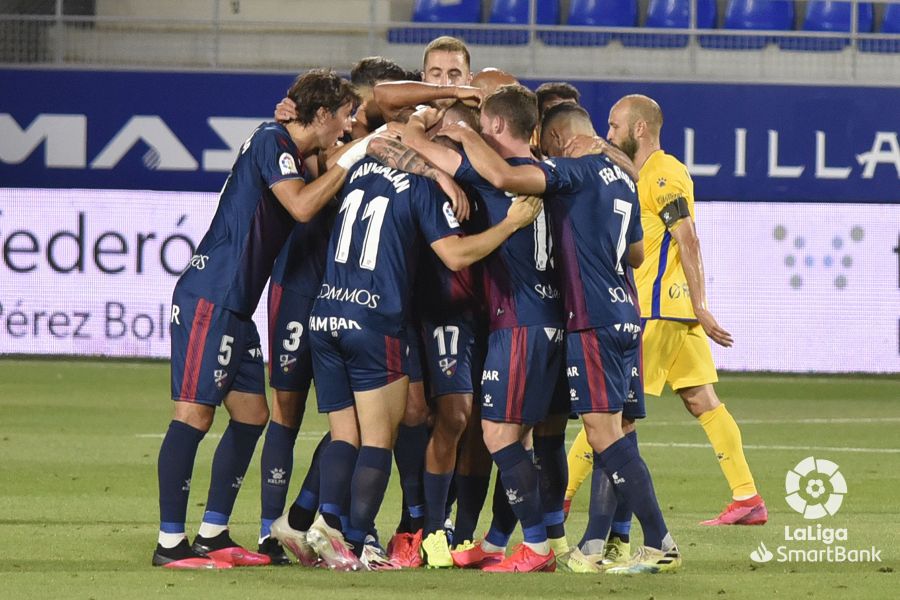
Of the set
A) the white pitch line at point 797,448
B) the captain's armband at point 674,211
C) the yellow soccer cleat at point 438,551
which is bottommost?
the white pitch line at point 797,448

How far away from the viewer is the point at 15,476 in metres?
9.32

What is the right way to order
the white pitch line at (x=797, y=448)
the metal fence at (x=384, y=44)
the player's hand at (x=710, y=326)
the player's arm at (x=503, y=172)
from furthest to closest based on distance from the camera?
the metal fence at (x=384, y=44), the white pitch line at (x=797, y=448), the player's hand at (x=710, y=326), the player's arm at (x=503, y=172)

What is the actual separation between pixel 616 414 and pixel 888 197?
12667mm

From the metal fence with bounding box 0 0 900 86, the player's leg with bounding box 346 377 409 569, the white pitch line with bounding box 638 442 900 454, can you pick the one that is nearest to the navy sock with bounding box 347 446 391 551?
the player's leg with bounding box 346 377 409 569

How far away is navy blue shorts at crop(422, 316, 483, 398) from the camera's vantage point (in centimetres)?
668

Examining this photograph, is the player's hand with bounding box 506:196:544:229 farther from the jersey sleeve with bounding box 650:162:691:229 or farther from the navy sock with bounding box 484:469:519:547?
the jersey sleeve with bounding box 650:162:691:229

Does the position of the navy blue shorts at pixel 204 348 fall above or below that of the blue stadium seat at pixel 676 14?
below

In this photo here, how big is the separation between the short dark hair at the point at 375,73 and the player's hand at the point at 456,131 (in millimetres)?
766

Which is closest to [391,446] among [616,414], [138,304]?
[616,414]

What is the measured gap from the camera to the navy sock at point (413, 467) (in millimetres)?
6867

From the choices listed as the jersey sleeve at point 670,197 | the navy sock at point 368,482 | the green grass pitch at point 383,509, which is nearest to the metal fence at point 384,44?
the green grass pitch at point 383,509

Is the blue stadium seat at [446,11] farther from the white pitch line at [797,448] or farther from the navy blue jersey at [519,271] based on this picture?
the navy blue jersey at [519,271]

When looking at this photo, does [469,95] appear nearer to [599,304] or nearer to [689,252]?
[599,304]

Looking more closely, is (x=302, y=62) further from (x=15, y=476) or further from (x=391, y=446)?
(x=391, y=446)
